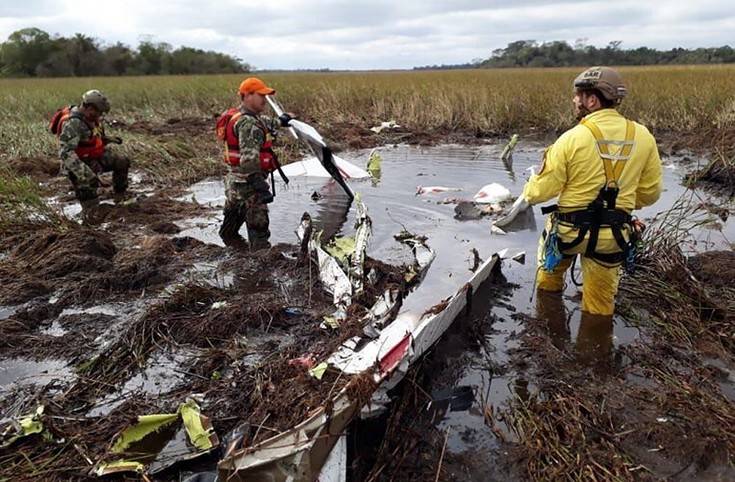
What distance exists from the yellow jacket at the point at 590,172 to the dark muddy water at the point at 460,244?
2.80ft

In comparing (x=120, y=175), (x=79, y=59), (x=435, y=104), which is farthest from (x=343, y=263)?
(x=79, y=59)

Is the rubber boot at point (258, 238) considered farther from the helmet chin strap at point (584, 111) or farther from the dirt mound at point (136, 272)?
the helmet chin strap at point (584, 111)

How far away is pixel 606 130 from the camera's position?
3.43m

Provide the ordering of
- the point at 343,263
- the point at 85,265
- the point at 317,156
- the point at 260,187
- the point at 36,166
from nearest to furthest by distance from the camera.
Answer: the point at 343,263 → the point at 85,265 → the point at 260,187 → the point at 317,156 → the point at 36,166

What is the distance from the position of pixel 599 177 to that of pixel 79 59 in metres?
51.1

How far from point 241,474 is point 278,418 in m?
0.39

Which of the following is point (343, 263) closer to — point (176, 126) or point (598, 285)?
point (598, 285)

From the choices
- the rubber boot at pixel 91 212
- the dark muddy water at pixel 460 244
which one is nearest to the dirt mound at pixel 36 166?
the rubber boot at pixel 91 212

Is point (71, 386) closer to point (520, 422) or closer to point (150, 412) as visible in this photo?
point (150, 412)

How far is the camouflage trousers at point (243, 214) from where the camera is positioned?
19.5 ft

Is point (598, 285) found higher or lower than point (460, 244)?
higher

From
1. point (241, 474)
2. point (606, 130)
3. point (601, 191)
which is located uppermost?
point (606, 130)

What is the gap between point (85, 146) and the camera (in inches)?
306

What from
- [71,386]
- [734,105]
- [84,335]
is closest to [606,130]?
[71,386]
